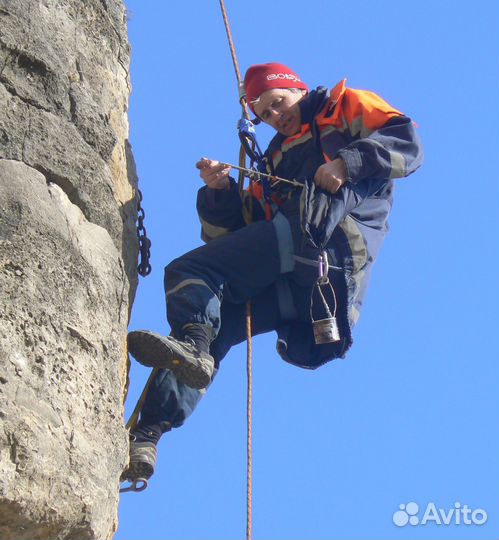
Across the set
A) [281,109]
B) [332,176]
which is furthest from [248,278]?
[281,109]

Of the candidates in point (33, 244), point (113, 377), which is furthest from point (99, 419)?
point (33, 244)

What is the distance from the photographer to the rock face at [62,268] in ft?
13.5

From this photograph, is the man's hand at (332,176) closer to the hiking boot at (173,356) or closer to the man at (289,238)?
the man at (289,238)

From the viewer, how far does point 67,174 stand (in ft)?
16.3

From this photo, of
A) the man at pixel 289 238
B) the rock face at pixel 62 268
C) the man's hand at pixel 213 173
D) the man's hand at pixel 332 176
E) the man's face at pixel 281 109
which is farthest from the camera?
the man's face at pixel 281 109

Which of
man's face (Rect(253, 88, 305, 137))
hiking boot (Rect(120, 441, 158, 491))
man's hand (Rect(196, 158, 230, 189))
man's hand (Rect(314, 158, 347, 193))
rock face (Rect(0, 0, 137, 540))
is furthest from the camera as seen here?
man's face (Rect(253, 88, 305, 137))

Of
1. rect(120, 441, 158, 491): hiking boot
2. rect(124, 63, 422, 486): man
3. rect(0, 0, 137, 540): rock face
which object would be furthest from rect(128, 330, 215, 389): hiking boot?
rect(120, 441, 158, 491): hiking boot

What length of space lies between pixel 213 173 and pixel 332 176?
2.03ft

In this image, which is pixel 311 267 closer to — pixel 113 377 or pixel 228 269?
pixel 228 269

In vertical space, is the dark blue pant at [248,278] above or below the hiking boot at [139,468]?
above

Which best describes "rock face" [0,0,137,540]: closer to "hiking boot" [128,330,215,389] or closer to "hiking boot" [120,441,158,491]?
"hiking boot" [128,330,215,389]

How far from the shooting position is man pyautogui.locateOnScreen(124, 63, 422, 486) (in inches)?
217

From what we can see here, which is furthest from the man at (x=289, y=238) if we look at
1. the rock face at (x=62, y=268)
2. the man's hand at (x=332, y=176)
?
the rock face at (x=62, y=268)

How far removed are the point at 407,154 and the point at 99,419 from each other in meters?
2.26
